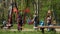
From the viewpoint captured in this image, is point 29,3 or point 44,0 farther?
point 29,3

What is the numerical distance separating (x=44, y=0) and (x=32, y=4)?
222 inches

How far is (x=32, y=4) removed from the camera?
39.2 meters

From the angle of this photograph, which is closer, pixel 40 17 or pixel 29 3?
pixel 40 17

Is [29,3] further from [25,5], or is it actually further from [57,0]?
[57,0]

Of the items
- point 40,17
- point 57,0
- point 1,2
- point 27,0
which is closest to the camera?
point 57,0

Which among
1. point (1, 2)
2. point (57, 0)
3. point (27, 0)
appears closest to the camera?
point (57, 0)

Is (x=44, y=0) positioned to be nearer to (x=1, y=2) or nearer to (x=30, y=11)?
(x=30, y=11)

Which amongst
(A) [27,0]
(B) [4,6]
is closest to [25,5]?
(A) [27,0]

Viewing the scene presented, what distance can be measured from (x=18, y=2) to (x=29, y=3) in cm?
166

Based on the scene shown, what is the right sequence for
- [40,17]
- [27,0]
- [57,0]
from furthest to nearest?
[27,0], [40,17], [57,0]

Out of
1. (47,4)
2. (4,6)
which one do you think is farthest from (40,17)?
(4,6)

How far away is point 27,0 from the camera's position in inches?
Result: 1451

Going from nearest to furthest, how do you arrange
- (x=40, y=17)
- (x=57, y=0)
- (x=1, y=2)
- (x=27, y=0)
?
(x=57, y=0) < (x=40, y=17) < (x=27, y=0) < (x=1, y=2)

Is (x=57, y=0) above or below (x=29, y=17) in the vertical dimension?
above
